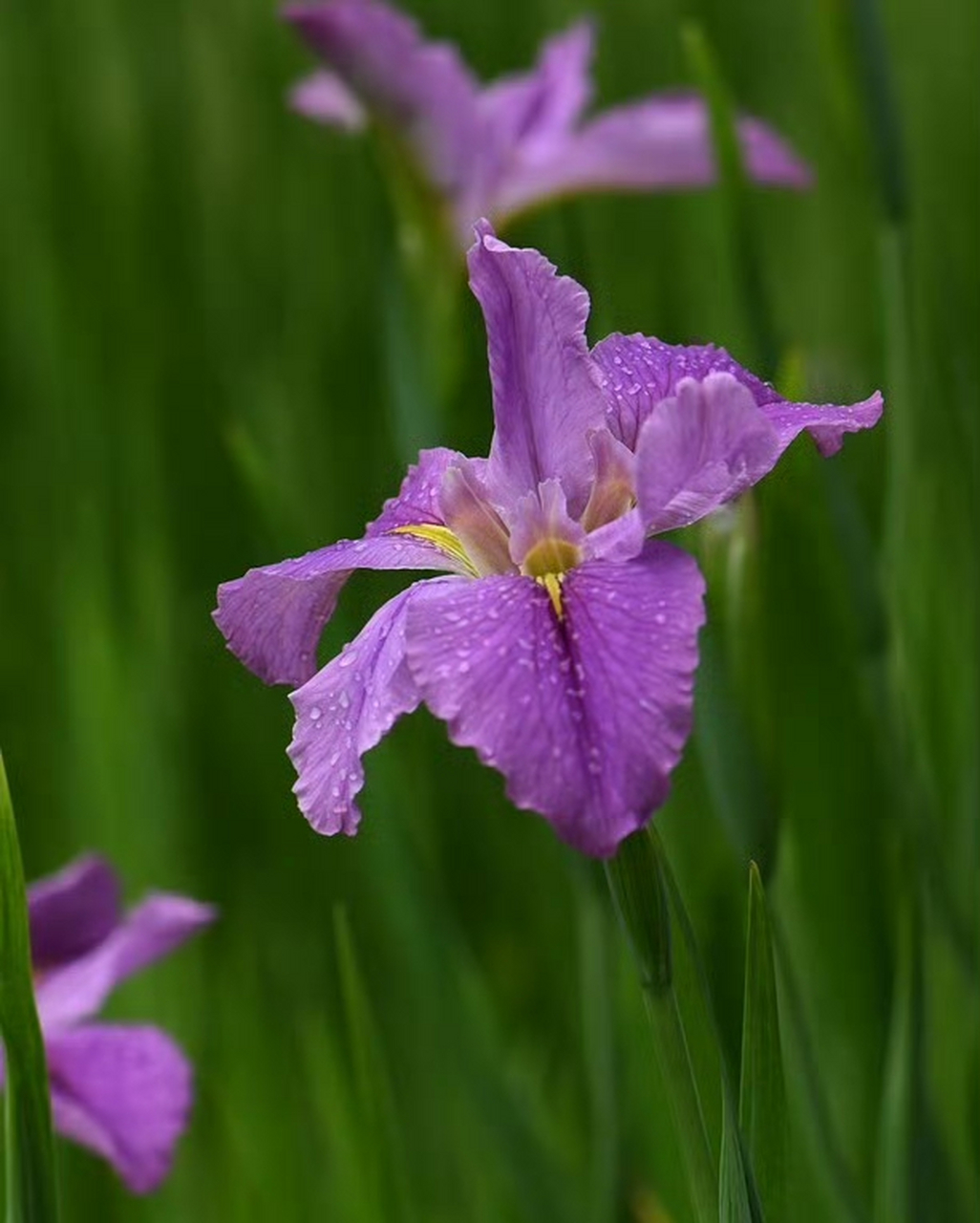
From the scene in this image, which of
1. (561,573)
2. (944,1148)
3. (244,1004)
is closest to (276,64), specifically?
(244,1004)

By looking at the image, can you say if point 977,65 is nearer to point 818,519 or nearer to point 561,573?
point 818,519

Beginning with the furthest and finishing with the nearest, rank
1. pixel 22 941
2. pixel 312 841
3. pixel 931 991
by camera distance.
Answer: pixel 312 841, pixel 931 991, pixel 22 941

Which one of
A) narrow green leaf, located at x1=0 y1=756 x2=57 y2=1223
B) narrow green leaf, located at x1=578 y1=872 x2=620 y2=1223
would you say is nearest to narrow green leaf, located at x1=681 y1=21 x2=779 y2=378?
narrow green leaf, located at x1=578 y1=872 x2=620 y2=1223

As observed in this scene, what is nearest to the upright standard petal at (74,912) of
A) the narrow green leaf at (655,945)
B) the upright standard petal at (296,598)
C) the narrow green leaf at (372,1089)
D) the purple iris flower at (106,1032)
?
the purple iris flower at (106,1032)

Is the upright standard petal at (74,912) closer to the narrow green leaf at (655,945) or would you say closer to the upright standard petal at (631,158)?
the narrow green leaf at (655,945)

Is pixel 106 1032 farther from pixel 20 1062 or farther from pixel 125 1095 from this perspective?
pixel 20 1062

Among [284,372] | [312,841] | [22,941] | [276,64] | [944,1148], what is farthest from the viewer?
[276,64]
